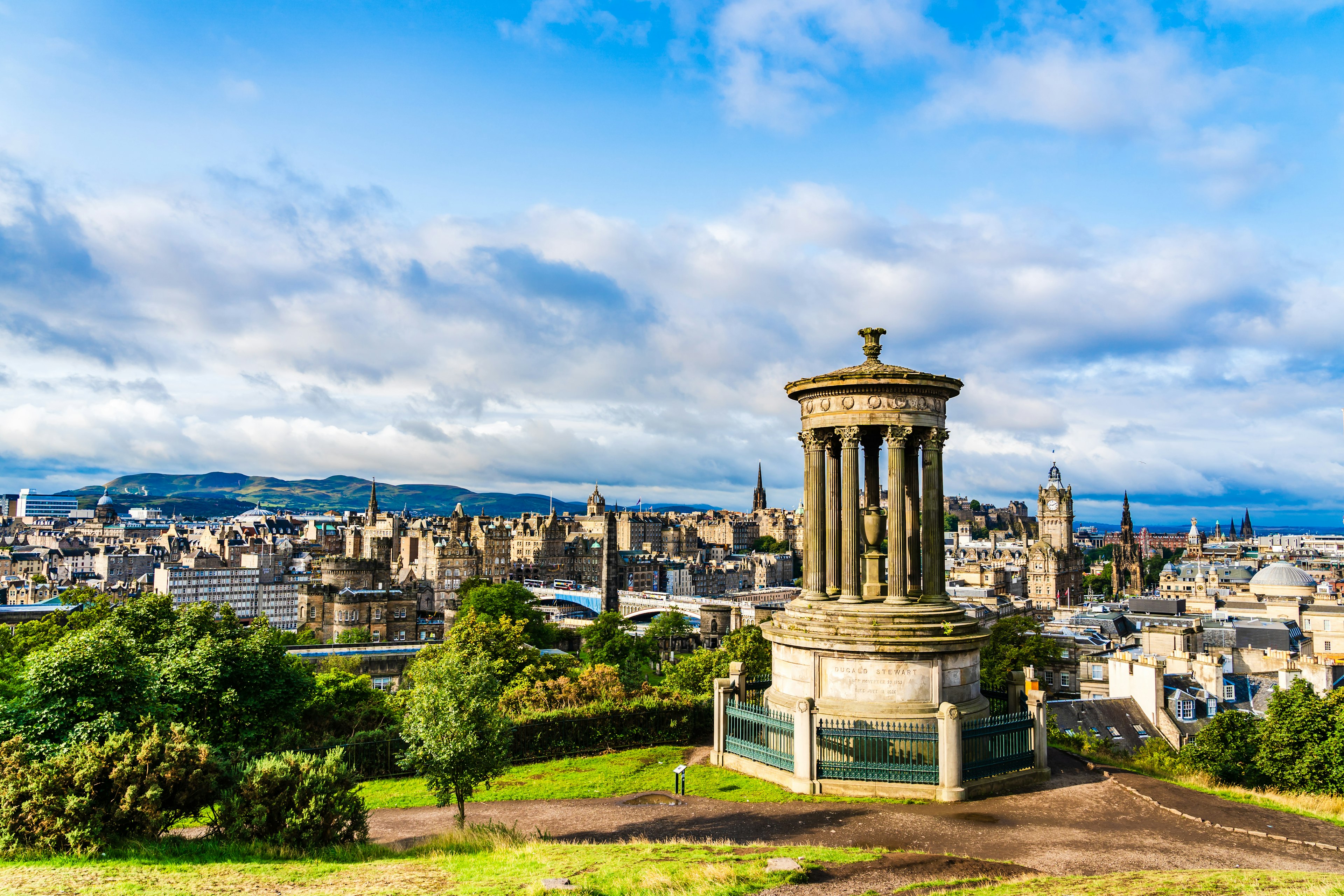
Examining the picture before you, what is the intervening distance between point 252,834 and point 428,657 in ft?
132

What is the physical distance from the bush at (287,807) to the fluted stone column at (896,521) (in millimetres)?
13587

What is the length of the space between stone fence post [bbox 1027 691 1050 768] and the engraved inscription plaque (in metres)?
2.92

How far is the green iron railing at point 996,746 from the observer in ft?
67.1

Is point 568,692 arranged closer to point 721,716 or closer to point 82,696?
point 721,716

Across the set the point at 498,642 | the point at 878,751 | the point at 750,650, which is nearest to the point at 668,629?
the point at 498,642

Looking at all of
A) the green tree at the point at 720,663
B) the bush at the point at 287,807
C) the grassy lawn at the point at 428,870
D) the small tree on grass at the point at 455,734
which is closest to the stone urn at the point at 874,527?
the grassy lawn at the point at 428,870

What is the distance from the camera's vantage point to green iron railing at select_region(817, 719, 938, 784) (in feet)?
66.0

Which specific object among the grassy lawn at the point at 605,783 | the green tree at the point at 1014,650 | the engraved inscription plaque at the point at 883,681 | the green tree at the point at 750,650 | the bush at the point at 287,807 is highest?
the engraved inscription plaque at the point at 883,681

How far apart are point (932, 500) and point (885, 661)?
4.79 metres

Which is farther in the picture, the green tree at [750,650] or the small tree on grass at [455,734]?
the green tree at [750,650]

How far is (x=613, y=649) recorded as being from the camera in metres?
81.1

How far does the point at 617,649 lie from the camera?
8125 cm

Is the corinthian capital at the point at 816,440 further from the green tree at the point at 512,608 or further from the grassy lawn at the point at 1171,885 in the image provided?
the green tree at the point at 512,608

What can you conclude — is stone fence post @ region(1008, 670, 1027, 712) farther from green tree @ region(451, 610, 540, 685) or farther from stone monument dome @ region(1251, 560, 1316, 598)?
stone monument dome @ region(1251, 560, 1316, 598)
